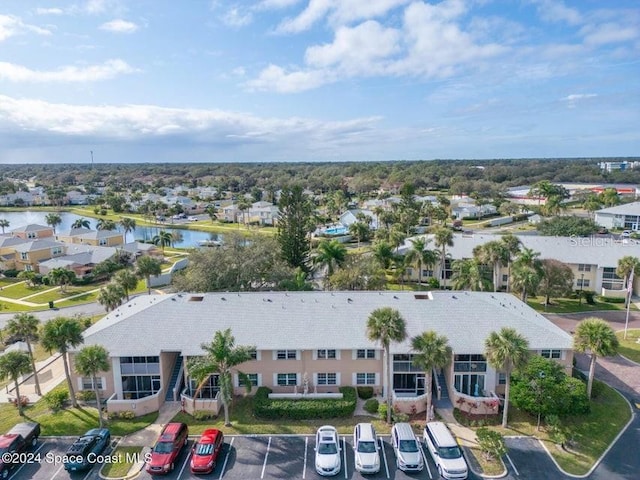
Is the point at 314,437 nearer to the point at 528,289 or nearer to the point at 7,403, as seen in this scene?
the point at 7,403

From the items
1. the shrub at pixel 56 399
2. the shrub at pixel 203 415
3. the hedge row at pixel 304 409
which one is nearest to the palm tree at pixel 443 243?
the hedge row at pixel 304 409

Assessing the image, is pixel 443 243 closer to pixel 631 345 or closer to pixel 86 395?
pixel 631 345

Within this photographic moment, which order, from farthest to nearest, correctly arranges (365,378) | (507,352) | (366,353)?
(365,378) → (366,353) → (507,352)

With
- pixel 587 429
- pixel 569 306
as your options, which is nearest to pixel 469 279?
pixel 569 306

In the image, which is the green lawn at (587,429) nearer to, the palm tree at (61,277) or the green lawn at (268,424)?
the green lawn at (268,424)

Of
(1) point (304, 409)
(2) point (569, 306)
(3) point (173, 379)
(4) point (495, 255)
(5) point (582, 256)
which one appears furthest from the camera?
(5) point (582, 256)

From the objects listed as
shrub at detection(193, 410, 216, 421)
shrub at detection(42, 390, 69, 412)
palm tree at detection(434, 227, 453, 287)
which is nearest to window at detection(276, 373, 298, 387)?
shrub at detection(193, 410, 216, 421)
